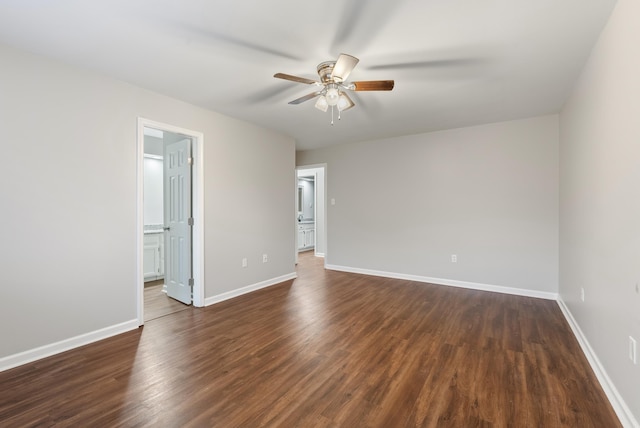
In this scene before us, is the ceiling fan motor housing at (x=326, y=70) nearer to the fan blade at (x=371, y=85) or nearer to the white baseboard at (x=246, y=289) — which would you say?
the fan blade at (x=371, y=85)

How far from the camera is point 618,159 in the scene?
181 cm

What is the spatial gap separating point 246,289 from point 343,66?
3.30m

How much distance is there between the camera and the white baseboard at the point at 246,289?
378 centimetres

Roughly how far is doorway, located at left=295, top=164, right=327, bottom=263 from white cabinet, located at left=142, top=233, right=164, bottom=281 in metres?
3.66

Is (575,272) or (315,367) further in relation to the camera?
(575,272)

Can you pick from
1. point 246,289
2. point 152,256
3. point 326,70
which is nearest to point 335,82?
point 326,70

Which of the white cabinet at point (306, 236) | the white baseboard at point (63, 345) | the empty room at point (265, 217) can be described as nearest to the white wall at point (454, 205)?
the empty room at point (265, 217)

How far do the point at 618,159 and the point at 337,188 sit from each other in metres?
4.31

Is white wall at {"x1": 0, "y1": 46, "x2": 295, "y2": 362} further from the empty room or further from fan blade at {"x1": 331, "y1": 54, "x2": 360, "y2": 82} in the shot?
fan blade at {"x1": 331, "y1": 54, "x2": 360, "y2": 82}

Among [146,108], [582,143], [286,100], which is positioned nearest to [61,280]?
[146,108]

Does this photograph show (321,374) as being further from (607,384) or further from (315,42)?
(315,42)

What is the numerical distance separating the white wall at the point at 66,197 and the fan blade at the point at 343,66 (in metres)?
2.11

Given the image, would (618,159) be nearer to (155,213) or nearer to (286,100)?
(286,100)

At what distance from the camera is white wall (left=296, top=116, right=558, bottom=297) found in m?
4.01
